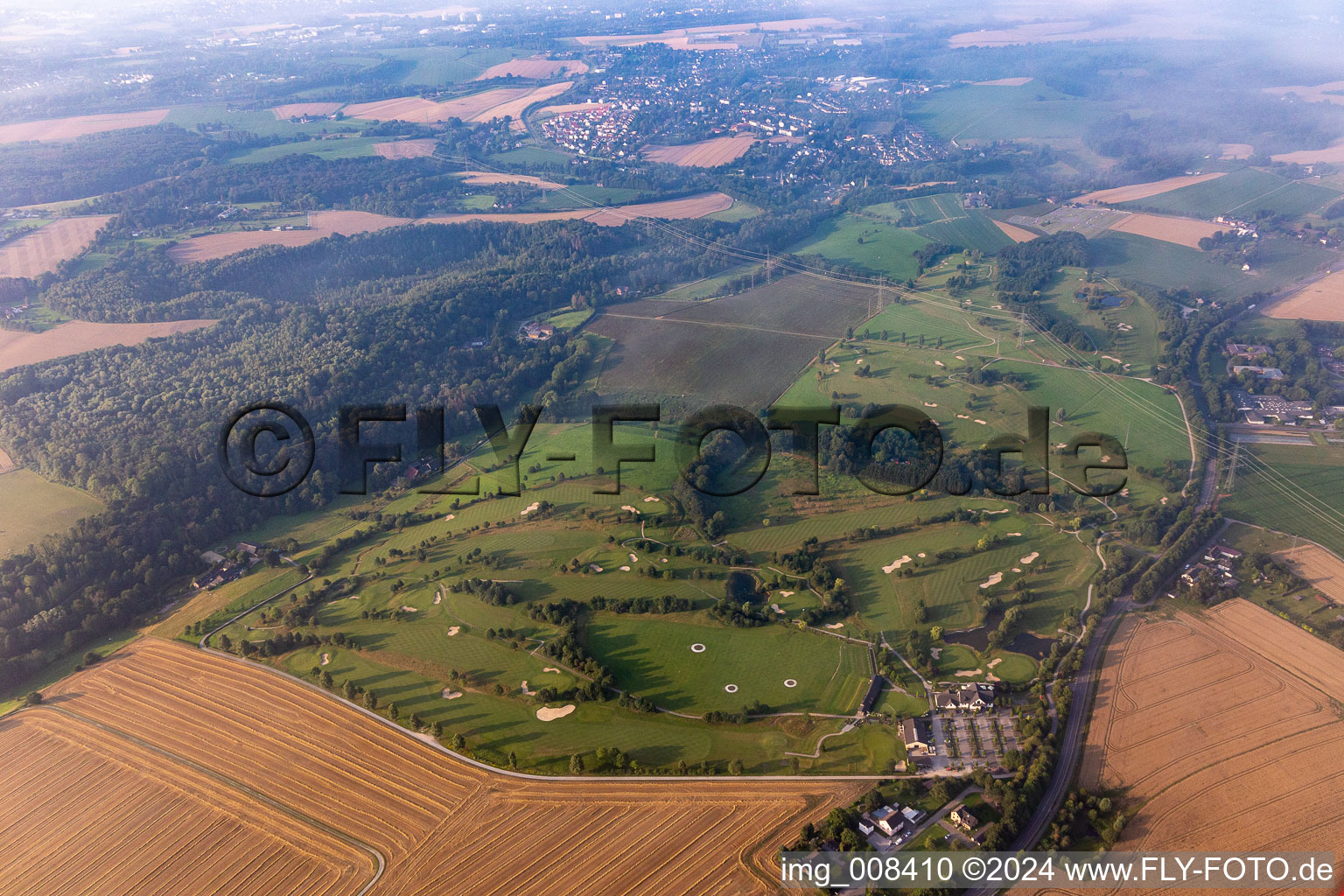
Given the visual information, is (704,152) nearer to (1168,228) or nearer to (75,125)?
(1168,228)

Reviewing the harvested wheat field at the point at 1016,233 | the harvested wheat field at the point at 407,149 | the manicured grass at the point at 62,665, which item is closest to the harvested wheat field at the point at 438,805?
the manicured grass at the point at 62,665

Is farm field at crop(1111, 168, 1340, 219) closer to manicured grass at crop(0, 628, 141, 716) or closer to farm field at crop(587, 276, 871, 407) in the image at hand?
farm field at crop(587, 276, 871, 407)

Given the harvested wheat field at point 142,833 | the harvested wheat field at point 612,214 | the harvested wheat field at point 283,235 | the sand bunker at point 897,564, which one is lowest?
the harvested wheat field at point 142,833

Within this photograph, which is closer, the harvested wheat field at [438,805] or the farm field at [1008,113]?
the harvested wheat field at [438,805]

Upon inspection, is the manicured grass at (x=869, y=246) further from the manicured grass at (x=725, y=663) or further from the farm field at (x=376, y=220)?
the manicured grass at (x=725, y=663)

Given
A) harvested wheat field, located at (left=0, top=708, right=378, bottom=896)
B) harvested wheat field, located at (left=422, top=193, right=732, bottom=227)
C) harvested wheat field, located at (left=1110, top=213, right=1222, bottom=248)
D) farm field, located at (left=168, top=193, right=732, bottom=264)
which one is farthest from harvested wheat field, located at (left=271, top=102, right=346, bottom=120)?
harvested wheat field, located at (left=0, top=708, right=378, bottom=896)

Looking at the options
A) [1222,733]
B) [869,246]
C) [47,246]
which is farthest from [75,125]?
[1222,733]
